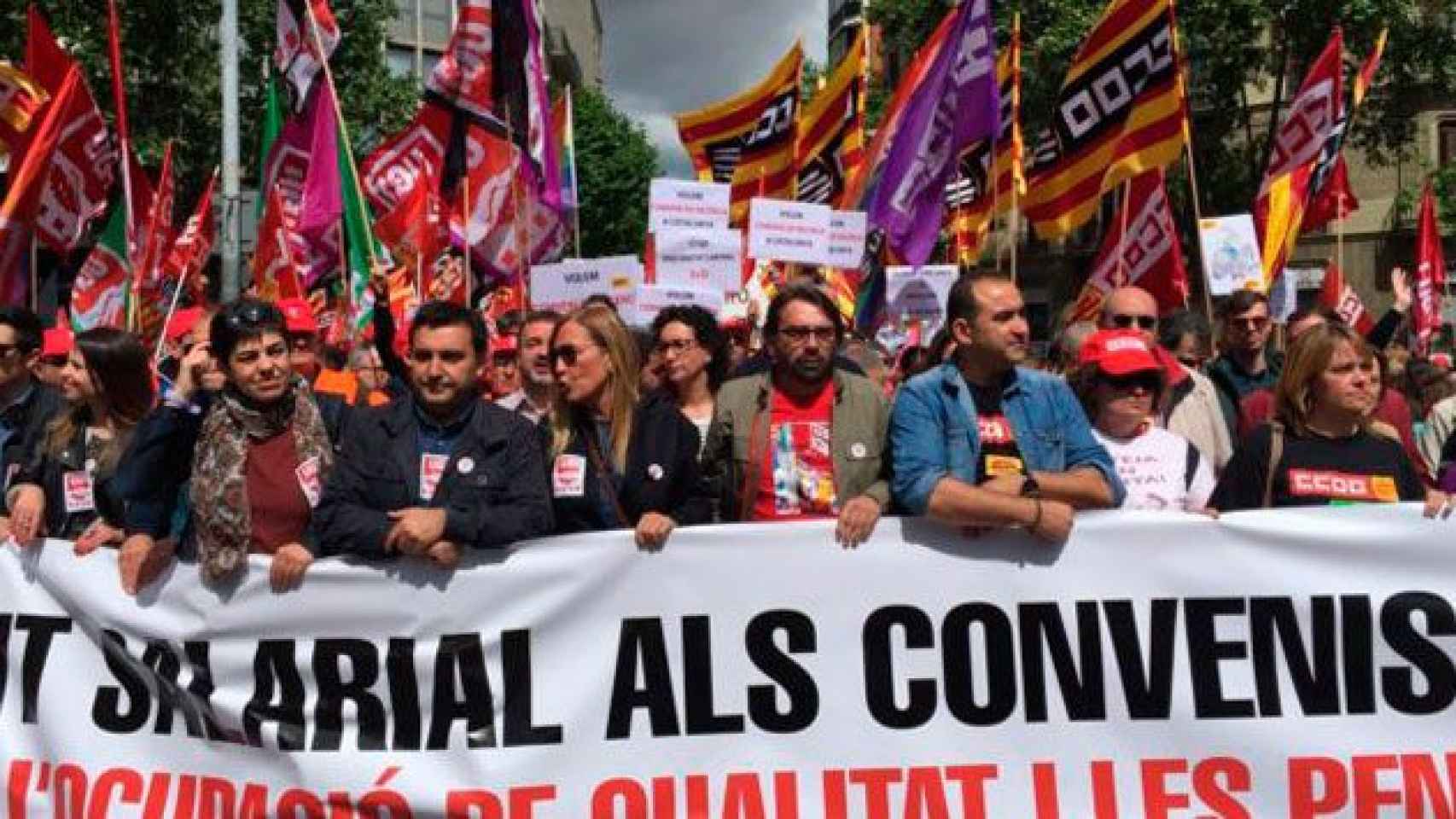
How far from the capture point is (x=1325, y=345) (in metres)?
4.27

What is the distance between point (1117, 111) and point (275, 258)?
21.3 feet

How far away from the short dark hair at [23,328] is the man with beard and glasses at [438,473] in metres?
2.22

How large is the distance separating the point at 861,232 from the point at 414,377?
6428mm

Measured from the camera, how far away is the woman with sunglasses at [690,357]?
5430 mm

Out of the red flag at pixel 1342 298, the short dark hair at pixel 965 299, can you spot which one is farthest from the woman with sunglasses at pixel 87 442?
the red flag at pixel 1342 298

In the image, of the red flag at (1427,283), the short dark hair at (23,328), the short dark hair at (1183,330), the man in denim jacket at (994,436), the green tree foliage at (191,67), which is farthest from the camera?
the green tree foliage at (191,67)

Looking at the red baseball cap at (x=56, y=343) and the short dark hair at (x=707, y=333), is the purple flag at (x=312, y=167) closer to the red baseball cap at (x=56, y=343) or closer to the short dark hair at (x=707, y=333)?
the red baseball cap at (x=56, y=343)

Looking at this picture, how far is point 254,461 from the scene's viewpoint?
4.27 meters

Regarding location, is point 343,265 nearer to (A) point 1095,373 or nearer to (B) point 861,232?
(B) point 861,232

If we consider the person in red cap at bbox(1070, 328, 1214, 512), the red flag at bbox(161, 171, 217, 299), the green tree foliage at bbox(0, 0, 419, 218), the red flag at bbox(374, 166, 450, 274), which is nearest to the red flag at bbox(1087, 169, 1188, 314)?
the red flag at bbox(374, 166, 450, 274)

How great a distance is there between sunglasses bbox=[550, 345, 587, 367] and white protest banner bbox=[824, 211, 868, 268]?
604 centimetres

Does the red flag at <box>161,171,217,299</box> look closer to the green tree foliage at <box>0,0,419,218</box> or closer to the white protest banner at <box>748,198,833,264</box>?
the white protest banner at <box>748,198,833,264</box>

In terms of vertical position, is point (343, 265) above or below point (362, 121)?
below

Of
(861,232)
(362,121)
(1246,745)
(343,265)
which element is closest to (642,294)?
(861,232)
